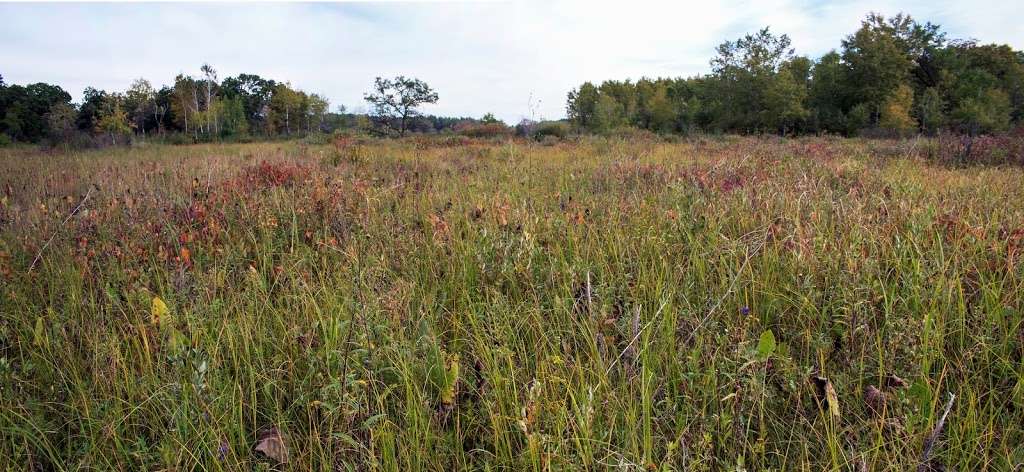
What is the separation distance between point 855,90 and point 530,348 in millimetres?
52416

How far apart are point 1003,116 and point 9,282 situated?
183 ft

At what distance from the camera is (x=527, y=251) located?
271cm

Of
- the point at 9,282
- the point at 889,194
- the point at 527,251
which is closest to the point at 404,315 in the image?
the point at 527,251

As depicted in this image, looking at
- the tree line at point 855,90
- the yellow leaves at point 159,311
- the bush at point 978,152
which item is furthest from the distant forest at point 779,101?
the yellow leaves at point 159,311

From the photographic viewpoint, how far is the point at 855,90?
43.5 meters

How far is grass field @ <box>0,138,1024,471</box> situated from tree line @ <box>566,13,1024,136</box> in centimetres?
3537

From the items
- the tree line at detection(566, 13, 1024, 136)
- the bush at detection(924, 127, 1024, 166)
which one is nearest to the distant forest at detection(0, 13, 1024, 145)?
the tree line at detection(566, 13, 1024, 136)

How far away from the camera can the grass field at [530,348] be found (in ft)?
5.03

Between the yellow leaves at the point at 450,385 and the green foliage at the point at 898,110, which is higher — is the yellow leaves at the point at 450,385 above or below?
below

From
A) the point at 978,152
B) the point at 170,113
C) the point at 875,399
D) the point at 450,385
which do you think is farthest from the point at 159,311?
the point at 170,113

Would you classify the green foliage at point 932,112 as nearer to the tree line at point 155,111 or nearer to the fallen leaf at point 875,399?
the fallen leaf at point 875,399

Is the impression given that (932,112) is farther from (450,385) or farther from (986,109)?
(450,385)

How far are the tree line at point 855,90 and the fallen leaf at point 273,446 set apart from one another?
1456 inches

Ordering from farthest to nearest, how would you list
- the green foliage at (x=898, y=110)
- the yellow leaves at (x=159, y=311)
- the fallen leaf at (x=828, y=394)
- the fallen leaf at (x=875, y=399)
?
1. the green foliage at (x=898, y=110)
2. the yellow leaves at (x=159, y=311)
3. the fallen leaf at (x=875, y=399)
4. the fallen leaf at (x=828, y=394)
